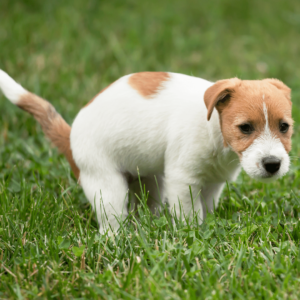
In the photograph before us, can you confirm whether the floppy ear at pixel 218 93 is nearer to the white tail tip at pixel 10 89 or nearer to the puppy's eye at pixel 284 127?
the puppy's eye at pixel 284 127

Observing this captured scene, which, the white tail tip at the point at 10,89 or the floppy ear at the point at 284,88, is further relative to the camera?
the white tail tip at the point at 10,89

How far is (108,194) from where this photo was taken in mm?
3119

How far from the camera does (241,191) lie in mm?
3586

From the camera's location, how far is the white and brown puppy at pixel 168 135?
8.74 feet

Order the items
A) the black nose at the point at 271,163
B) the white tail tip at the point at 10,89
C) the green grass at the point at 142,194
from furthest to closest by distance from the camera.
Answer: the white tail tip at the point at 10,89, the black nose at the point at 271,163, the green grass at the point at 142,194

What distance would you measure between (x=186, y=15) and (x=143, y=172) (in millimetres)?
6091

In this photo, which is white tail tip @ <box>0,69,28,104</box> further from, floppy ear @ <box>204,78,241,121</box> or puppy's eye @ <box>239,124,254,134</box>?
puppy's eye @ <box>239,124,254,134</box>

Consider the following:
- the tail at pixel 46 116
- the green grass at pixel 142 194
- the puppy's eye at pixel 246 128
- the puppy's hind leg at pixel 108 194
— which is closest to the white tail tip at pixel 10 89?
the tail at pixel 46 116

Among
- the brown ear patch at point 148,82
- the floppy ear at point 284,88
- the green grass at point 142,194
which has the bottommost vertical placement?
the green grass at point 142,194

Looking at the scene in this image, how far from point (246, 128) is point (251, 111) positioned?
117mm

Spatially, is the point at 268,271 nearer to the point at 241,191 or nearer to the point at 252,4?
the point at 241,191

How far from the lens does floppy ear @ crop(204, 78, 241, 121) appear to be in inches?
102

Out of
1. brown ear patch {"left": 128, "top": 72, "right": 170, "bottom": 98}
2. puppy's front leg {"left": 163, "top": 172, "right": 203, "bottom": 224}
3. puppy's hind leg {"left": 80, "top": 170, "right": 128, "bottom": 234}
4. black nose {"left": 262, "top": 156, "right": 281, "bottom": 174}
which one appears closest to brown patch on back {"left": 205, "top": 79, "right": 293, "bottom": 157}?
black nose {"left": 262, "top": 156, "right": 281, "bottom": 174}

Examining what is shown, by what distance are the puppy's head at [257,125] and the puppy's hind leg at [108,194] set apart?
0.95 m
